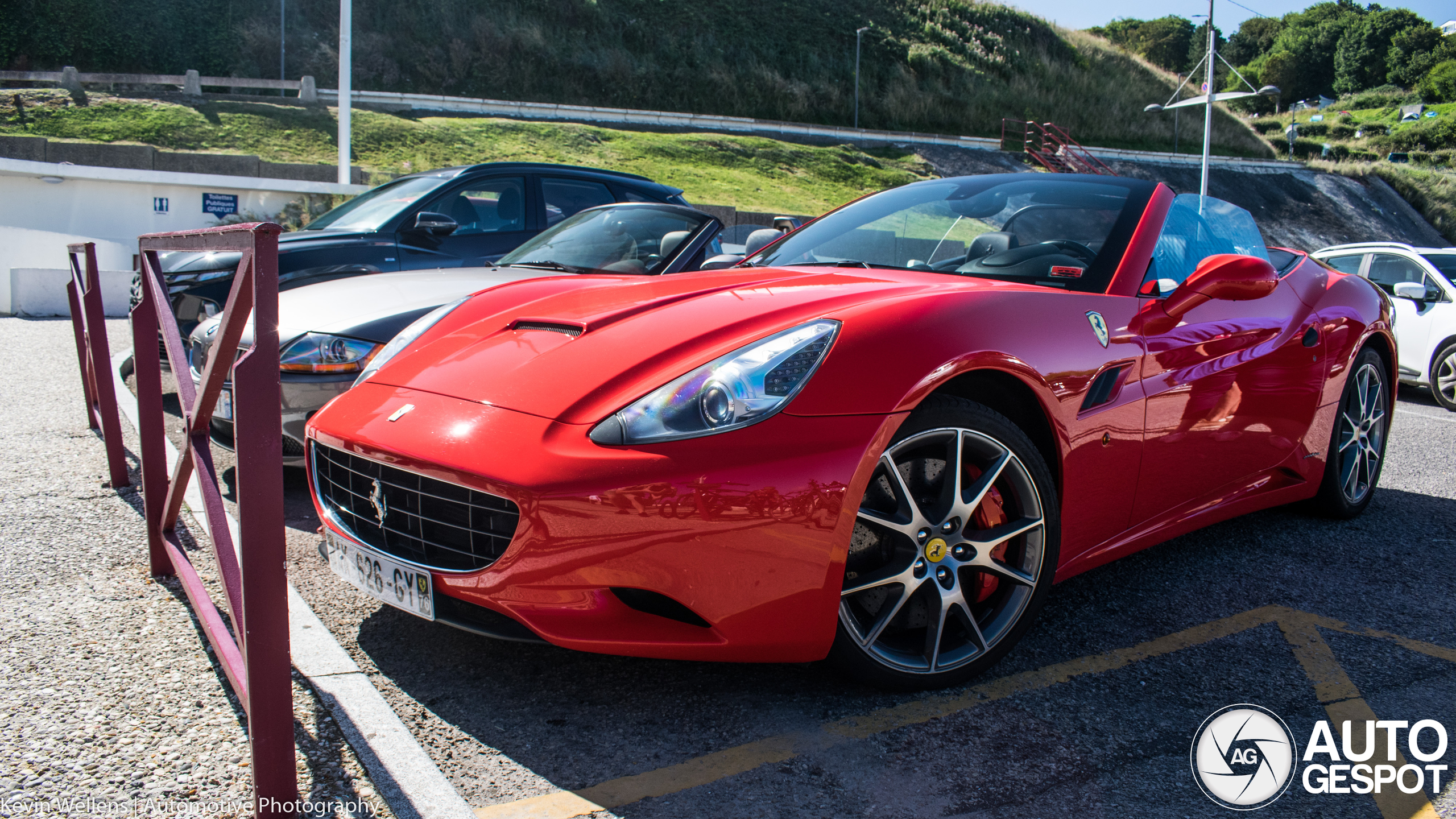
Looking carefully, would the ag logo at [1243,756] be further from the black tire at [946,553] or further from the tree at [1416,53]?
the tree at [1416,53]

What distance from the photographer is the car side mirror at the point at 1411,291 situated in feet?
27.6

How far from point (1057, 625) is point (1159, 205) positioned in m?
1.45

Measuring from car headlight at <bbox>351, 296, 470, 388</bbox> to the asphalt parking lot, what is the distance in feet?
2.33

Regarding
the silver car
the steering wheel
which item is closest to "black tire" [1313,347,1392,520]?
the steering wheel

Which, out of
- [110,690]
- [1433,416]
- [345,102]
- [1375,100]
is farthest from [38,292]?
[1375,100]

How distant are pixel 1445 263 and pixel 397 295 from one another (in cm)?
946

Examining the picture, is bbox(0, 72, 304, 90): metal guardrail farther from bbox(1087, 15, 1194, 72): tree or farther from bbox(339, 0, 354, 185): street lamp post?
bbox(1087, 15, 1194, 72): tree

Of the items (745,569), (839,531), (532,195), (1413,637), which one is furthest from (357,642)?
(532,195)

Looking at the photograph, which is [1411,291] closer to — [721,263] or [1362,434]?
[1362,434]

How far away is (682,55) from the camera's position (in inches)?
1777

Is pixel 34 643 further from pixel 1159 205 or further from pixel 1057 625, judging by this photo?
pixel 1159 205

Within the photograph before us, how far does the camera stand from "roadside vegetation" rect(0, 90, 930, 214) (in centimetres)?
→ 2439

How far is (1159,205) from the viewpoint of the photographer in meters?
3.20

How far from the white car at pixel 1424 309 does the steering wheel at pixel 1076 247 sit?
249 inches
